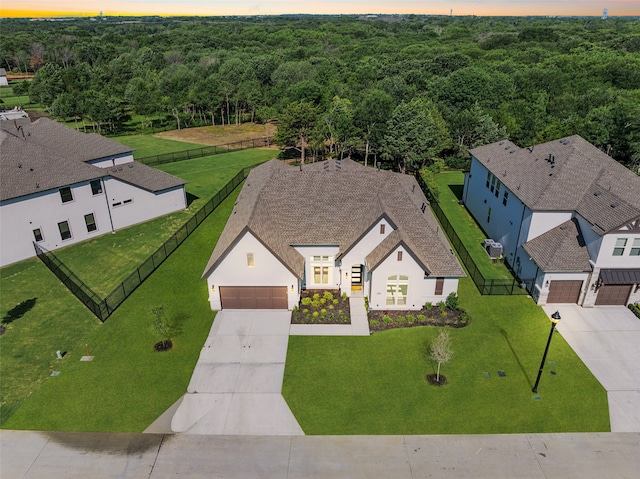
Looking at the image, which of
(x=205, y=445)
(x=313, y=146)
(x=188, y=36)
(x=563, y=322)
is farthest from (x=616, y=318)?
(x=188, y=36)

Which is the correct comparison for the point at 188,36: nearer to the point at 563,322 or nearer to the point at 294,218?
the point at 294,218

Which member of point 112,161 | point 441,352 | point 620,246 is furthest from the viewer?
point 112,161

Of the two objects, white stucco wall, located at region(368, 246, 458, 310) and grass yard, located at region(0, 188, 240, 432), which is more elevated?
white stucco wall, located at region(368, 246, 458, 310)

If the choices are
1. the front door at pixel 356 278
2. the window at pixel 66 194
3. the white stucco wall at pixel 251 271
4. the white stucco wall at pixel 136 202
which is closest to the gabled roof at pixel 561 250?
the front door at pixel 356 278

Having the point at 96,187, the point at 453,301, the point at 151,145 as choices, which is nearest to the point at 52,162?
the point at 96,187

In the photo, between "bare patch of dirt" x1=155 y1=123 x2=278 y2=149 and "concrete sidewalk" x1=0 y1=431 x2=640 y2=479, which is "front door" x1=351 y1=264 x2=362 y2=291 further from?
"bare patch of dirt" x1=155 y1=123 x2=278 y2=149

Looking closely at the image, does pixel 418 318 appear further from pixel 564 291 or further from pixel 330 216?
pixel 564 291

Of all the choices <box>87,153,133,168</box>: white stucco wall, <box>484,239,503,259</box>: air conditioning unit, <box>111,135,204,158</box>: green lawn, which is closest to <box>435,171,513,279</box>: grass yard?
<box>484,239,503,259</box>: air conditioning unit
